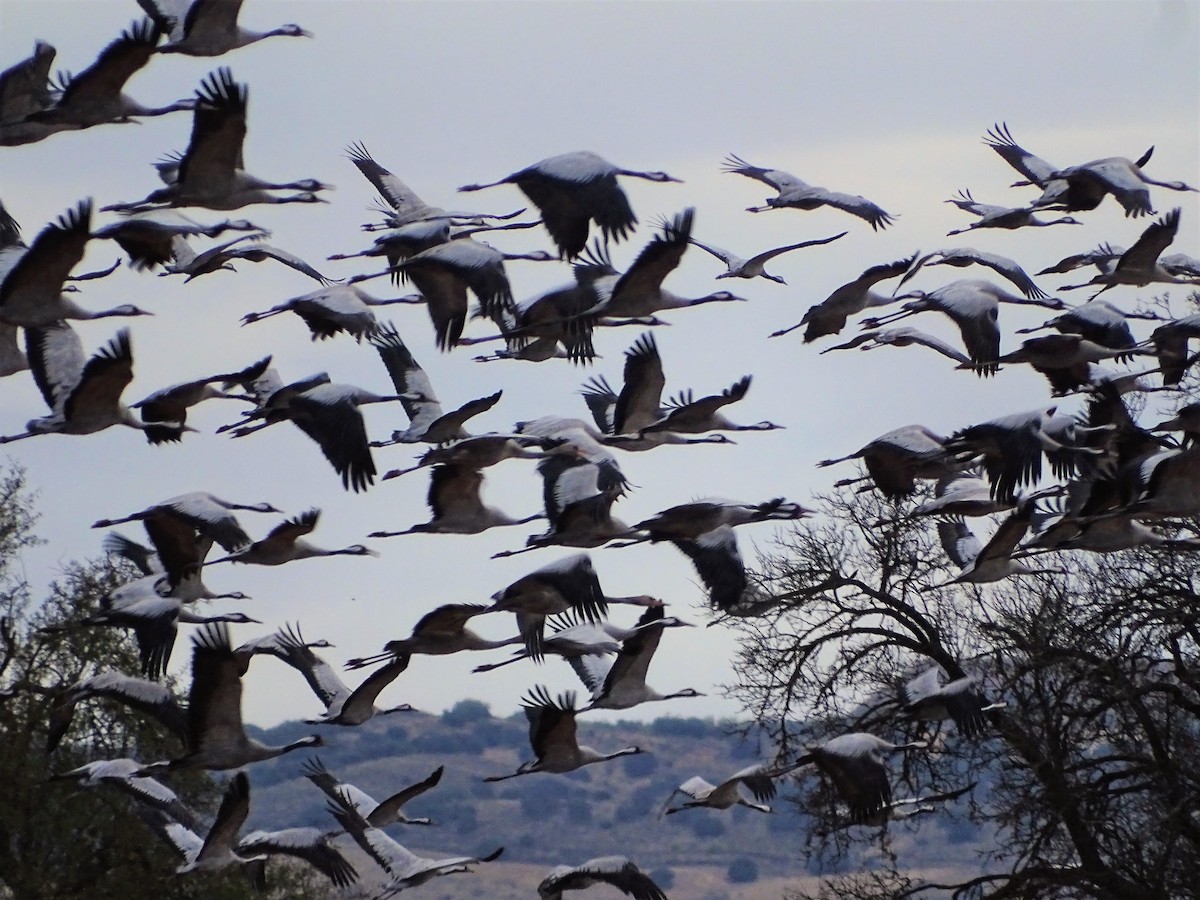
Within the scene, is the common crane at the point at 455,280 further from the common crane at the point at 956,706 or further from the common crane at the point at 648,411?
the common crane at the point at 956,706

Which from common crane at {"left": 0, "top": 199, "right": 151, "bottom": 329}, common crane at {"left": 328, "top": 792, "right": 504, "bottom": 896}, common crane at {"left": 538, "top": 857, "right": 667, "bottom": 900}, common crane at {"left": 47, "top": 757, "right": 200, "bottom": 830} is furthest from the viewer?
common crane at {"left": 47, "top": 757, "right": 200, "bottom": 830}

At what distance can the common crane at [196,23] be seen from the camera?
14.3 meters

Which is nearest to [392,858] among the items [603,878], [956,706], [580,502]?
[603,878]

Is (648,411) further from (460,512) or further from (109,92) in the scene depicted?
(109,92)

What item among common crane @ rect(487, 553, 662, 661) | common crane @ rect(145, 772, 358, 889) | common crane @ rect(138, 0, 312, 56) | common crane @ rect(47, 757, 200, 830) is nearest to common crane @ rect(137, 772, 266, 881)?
common crane @ rect(145, 772, 358, 889)

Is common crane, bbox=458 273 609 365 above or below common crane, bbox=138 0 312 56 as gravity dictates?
below

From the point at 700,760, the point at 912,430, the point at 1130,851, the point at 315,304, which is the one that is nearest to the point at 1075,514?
the point at 912,430

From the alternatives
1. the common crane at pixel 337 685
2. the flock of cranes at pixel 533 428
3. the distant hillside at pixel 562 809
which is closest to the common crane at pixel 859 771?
the flock of cranes at pixel 533 428

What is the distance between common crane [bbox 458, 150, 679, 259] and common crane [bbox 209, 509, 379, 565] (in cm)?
291

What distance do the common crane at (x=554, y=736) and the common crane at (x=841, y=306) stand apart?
3.74m

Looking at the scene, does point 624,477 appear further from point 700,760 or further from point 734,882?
point 700,760

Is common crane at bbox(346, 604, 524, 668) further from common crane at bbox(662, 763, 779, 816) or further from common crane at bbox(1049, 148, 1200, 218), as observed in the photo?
common crane at bbox(1049, 148, 1200, 218)

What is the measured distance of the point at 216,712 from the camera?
14742mm

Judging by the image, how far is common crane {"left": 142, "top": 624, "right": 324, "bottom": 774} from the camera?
14398 mm
